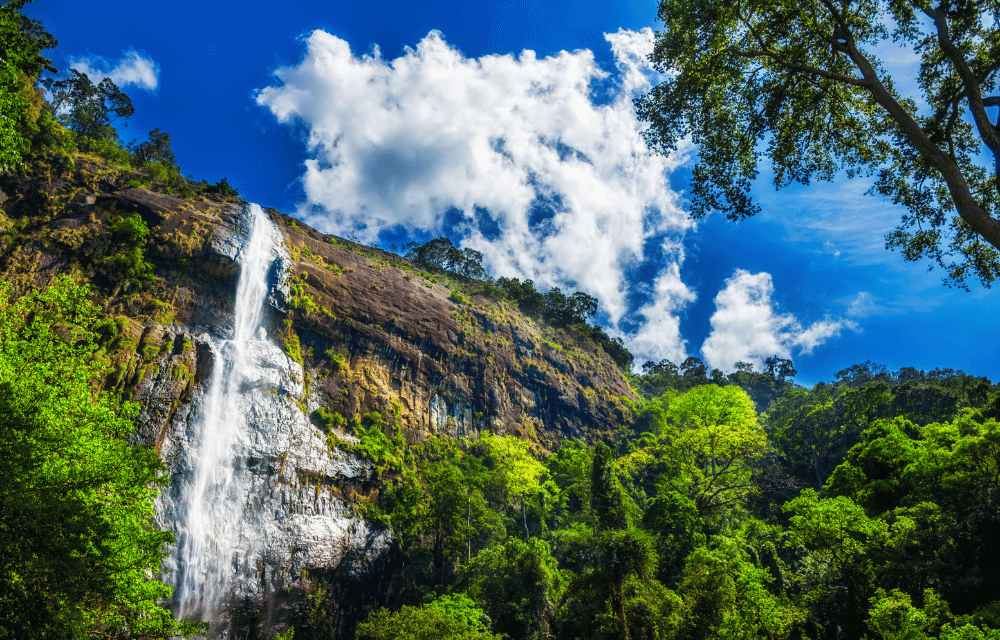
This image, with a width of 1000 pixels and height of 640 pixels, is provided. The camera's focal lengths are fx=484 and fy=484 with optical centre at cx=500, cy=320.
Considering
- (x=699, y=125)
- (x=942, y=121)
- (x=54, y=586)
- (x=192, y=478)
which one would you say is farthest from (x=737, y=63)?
(x=192, y=478)

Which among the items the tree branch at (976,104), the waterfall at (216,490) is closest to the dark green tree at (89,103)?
the waterfall at (216,490)

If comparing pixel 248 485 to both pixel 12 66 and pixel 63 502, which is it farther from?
pixel 12 66

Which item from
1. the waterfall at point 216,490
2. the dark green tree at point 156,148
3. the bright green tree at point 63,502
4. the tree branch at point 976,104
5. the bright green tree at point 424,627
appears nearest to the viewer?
the tree branch at point 976,104

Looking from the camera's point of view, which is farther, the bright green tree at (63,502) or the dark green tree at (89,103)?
the dark green tree at (89,103)

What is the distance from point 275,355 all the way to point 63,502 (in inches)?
941

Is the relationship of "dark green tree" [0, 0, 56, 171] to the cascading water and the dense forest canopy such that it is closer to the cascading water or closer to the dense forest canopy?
the dense forest canopy

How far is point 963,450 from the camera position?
Answer: 19.4 meters

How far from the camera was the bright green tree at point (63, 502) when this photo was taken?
960 cm

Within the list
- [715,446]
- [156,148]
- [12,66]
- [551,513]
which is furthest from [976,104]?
[156,148]

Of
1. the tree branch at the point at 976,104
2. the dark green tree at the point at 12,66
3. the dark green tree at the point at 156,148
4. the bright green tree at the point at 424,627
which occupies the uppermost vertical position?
the dark green tree at the point at 156,148

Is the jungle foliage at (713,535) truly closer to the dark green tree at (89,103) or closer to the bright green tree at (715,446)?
the bright green tree at (715,446)

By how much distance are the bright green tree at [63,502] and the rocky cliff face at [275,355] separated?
14305 millimetres

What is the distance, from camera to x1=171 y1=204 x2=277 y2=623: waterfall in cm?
2245

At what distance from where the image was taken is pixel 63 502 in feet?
32.3
